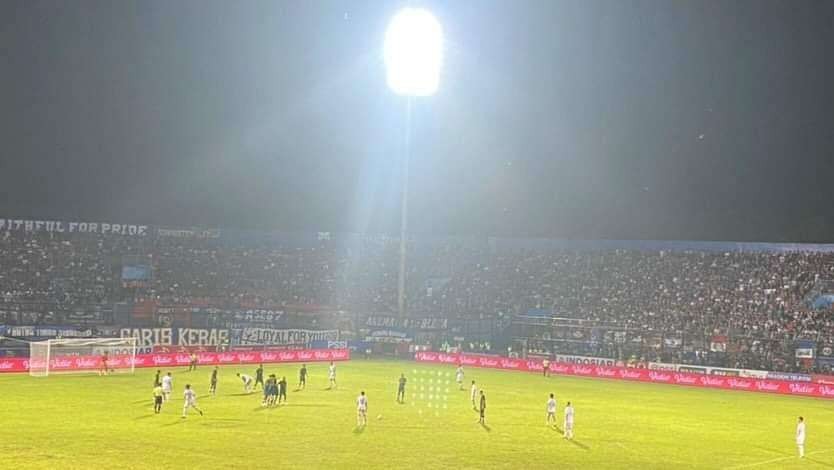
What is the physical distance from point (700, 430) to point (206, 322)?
4790 centimetres

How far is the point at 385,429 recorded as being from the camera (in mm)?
36906

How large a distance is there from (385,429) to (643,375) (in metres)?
36.9

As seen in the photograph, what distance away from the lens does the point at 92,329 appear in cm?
6725

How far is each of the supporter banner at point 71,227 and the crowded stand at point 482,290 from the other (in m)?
0.69

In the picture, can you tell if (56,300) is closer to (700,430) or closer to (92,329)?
(92,329)

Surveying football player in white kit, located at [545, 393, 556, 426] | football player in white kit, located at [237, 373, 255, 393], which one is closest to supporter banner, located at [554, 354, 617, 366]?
football player in white kit, located at [237, 373, 255, 393]

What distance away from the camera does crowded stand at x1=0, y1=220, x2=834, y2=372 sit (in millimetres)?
71875

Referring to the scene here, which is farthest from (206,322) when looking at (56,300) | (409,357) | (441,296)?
(441,296)

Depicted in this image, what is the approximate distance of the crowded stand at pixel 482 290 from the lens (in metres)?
71.9

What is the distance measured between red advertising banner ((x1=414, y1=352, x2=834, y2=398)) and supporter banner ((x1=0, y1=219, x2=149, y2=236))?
30.5m

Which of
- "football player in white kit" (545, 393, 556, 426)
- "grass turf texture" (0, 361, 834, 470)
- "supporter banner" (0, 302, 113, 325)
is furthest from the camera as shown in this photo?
"supporter banner" (0, 302, 113, 325)

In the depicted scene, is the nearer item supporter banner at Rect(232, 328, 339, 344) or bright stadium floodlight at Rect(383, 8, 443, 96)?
bright stadium floodlight at Rect(383, 8, 443, 96)

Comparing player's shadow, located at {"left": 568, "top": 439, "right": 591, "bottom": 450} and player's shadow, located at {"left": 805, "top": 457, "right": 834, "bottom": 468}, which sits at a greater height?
player's shadow, located at {"left": 568, "top": 439, "right": 591, "bottom": 450}

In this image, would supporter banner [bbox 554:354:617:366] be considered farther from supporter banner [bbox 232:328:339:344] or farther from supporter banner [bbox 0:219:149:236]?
supporter banner [bbox 0:219:149:236]
